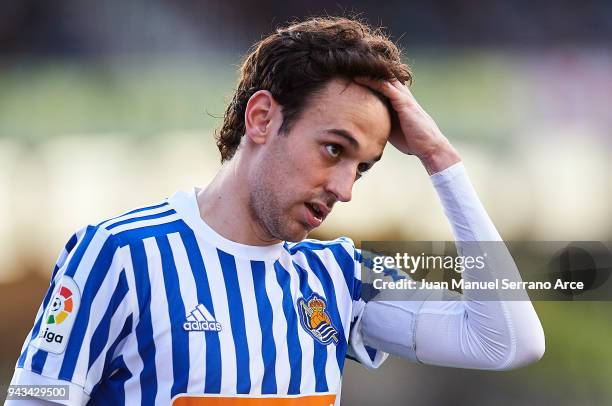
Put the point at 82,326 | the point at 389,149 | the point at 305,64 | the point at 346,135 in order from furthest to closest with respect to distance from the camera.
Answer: the point at 389,149, the point at 305,64, the point at 346,135, the point at 82,326

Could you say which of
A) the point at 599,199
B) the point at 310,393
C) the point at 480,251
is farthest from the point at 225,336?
the point at 599,199

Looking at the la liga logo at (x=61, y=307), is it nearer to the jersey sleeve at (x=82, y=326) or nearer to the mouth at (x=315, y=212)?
the jersey sleeve at (x=82, y=326)

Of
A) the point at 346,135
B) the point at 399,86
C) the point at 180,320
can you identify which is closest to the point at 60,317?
the point at 180,320

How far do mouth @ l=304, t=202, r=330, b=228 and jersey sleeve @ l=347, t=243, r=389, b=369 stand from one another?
250 mm

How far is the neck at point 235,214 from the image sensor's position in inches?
67.8

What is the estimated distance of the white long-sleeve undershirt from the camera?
5.78 ft

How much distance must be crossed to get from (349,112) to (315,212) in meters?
0.22

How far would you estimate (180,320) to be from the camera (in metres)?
1.58

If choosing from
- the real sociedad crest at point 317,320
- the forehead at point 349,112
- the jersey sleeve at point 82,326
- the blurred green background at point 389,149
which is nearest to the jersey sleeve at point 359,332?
the real sociedad crest at point 317,320

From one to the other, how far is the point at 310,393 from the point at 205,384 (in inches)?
9.1

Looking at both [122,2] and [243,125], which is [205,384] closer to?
[243,125]

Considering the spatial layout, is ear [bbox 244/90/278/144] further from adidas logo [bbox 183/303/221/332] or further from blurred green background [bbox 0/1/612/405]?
blurred green background [bbox 0/1/612/405]

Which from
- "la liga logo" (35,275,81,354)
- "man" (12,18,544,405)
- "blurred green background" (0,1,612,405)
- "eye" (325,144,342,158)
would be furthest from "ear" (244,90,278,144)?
"blurred green background" (0,1,612,405)

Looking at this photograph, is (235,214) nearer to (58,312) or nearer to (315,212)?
(315,212)
